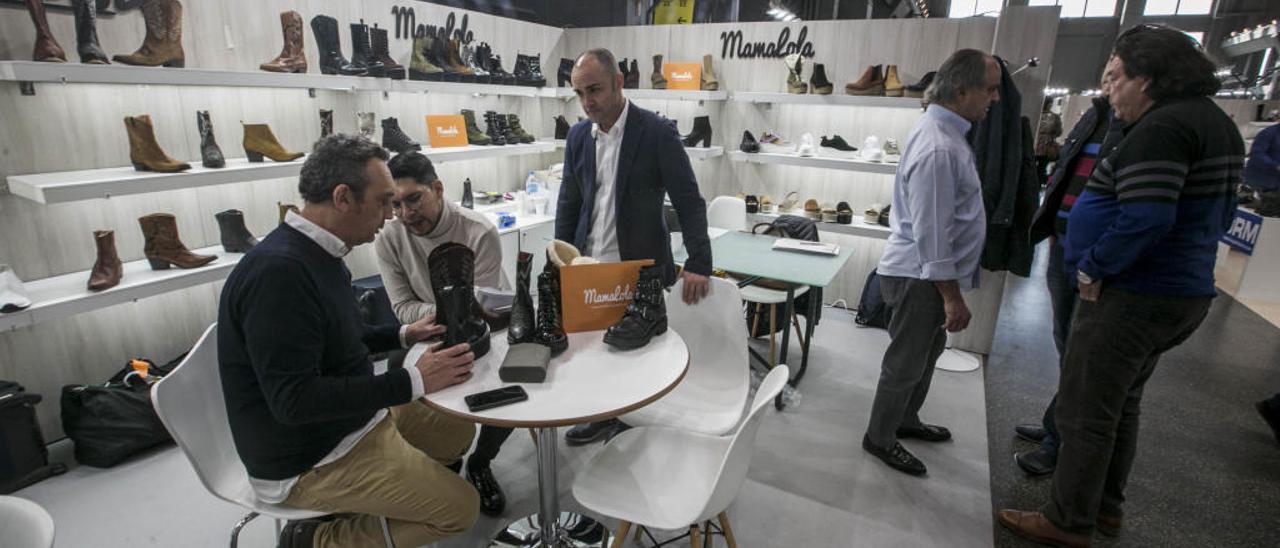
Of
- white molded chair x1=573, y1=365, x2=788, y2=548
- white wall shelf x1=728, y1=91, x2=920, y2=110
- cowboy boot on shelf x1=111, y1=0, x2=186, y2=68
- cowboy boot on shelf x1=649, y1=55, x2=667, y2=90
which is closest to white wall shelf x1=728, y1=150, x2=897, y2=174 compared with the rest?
white wall shelf x1=728, y1=91, x2=920, y2=110

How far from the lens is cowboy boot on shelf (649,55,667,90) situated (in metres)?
4.99

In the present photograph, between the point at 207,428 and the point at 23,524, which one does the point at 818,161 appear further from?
the point at 23,524

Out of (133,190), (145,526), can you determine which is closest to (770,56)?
(133,190)

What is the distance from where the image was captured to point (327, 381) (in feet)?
4.66

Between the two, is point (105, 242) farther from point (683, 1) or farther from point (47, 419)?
point (683, 1)

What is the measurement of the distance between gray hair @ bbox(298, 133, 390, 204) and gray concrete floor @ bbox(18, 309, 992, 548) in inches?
53.5

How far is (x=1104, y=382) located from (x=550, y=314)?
5.93ft

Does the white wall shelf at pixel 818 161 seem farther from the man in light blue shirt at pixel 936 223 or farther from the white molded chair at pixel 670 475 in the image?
the white molded chair at pixel 670 475

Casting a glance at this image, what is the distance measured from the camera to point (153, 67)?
2.53 metres

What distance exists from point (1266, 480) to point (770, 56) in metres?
3.81

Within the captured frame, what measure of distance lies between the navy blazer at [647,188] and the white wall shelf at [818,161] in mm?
2190

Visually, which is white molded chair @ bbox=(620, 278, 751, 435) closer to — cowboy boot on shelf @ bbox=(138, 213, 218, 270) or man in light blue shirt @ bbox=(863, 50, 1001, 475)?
man in light blue shirt @ bbox=(863, 50, 1001, 475)

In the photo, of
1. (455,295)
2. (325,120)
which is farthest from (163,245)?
(455,295)

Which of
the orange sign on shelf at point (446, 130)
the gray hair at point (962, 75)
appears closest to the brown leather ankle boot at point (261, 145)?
the orange sign on shelf at point (446, 130)
